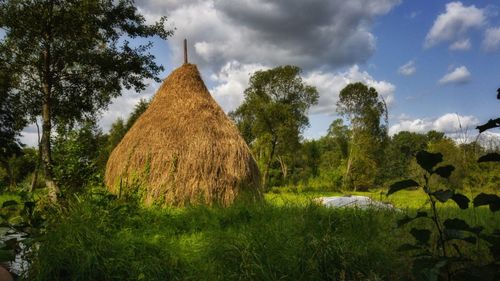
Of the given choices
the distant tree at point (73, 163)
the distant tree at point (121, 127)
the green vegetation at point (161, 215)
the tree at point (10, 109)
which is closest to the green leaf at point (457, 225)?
the green vegetation at point (161, 215)

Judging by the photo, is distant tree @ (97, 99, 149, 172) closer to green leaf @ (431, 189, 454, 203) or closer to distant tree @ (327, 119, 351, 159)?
distant tree @ (327, 119, 351, 159)

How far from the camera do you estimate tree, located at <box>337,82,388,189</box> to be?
3350cm

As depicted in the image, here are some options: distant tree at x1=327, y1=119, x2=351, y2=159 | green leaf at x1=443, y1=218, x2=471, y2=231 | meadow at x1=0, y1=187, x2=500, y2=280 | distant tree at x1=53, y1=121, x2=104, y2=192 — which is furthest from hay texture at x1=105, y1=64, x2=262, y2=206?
distant tree at x1=327, y1=119, x2=351, y2=159

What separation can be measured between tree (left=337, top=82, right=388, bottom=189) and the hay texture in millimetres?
23416

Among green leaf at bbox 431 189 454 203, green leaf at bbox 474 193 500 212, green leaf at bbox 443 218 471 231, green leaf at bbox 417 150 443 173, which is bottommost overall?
green leaf at bbox 443 218 471 231

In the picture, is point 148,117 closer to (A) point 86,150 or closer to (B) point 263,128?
(A) point 86,150

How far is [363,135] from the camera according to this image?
3369 centimetres

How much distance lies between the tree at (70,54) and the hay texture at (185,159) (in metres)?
2.07

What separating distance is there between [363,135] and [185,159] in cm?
2562

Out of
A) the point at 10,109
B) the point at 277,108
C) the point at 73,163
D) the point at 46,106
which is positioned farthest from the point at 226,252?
the point at 277,108

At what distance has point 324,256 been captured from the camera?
450 centimetres

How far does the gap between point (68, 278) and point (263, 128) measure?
88.5 ft

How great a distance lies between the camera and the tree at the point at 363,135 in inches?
1319

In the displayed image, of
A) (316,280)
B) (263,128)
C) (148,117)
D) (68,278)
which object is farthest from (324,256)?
(263,128)
